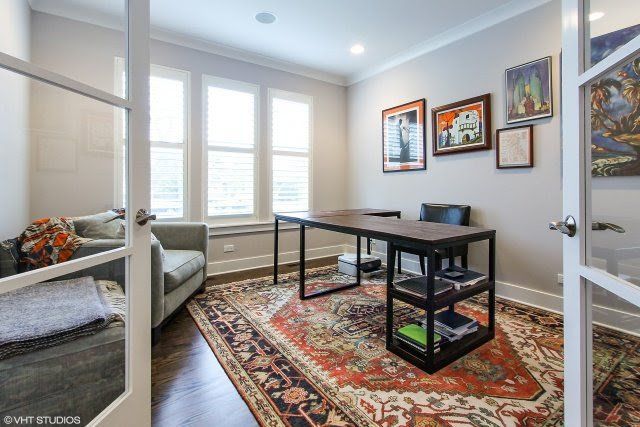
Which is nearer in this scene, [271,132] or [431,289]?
[431,289]

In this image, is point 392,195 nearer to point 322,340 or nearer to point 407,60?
point 407,60

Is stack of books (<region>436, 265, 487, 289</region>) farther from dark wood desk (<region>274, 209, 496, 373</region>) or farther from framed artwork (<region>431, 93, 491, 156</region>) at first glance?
framed artwork (<region>431, 93, 491, 156</region>)

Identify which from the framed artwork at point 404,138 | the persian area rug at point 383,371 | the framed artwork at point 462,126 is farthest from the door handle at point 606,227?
the framed artwork at point 404,138

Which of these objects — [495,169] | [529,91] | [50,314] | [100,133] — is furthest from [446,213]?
[50,314]

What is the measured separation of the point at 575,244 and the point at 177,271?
7.38 ft

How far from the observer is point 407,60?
144 inches

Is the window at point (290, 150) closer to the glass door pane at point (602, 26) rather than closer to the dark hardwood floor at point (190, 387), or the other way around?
the dark hardwood floor at point (190, 387)

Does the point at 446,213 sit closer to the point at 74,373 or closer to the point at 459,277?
the point at 459,277

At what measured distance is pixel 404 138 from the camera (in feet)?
12.3

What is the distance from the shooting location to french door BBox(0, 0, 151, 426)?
78 centimetres

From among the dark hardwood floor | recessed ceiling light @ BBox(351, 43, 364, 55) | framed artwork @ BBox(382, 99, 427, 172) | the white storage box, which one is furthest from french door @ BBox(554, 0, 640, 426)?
recessed ceiling light @ BBox(351, 43, 364, 55)

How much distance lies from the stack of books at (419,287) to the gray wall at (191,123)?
151 cm

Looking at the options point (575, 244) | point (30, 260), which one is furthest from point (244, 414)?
point (575, 244)

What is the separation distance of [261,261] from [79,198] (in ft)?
9.94
